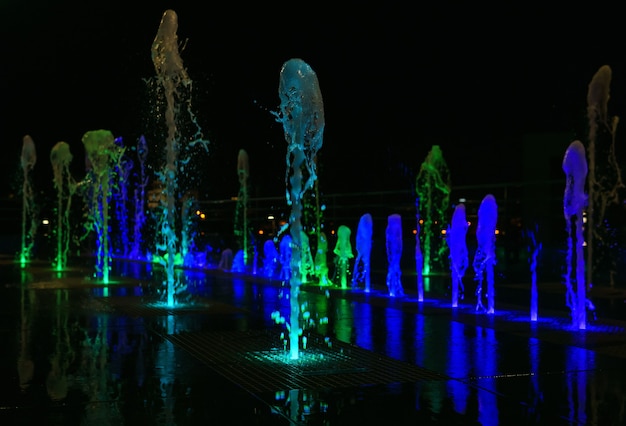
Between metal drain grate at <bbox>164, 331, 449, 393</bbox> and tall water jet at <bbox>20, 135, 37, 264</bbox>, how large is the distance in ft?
59.4

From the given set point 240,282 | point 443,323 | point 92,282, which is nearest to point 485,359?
point 443,323

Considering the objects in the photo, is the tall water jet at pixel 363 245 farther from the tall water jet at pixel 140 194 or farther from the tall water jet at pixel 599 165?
the tall water jet at pixel 140 194

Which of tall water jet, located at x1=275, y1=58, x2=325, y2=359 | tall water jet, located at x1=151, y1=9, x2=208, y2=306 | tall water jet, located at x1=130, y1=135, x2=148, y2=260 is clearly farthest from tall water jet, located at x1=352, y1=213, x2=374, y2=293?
tall water jet, located at x1=130, y1=135, x2=148, y2=260

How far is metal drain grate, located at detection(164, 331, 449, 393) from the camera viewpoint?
6.20 m

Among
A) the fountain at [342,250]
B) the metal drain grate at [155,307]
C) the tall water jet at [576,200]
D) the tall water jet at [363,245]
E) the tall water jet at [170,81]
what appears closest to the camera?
the tall water jet at [576,200]

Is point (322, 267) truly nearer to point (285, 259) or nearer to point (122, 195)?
point (285, 259)

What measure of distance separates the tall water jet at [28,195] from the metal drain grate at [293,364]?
59.4 ft

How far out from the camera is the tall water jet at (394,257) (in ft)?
44.6

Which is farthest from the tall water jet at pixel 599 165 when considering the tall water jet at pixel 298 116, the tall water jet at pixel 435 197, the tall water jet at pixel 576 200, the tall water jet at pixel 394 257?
the tall water jet at pixel 298 116

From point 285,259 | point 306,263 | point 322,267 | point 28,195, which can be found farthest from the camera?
point 28,195

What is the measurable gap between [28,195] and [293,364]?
25.9 metres

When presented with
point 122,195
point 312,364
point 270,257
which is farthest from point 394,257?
point 122,195

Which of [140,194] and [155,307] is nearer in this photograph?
[155,307]

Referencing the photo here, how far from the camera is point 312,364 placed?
691cm
